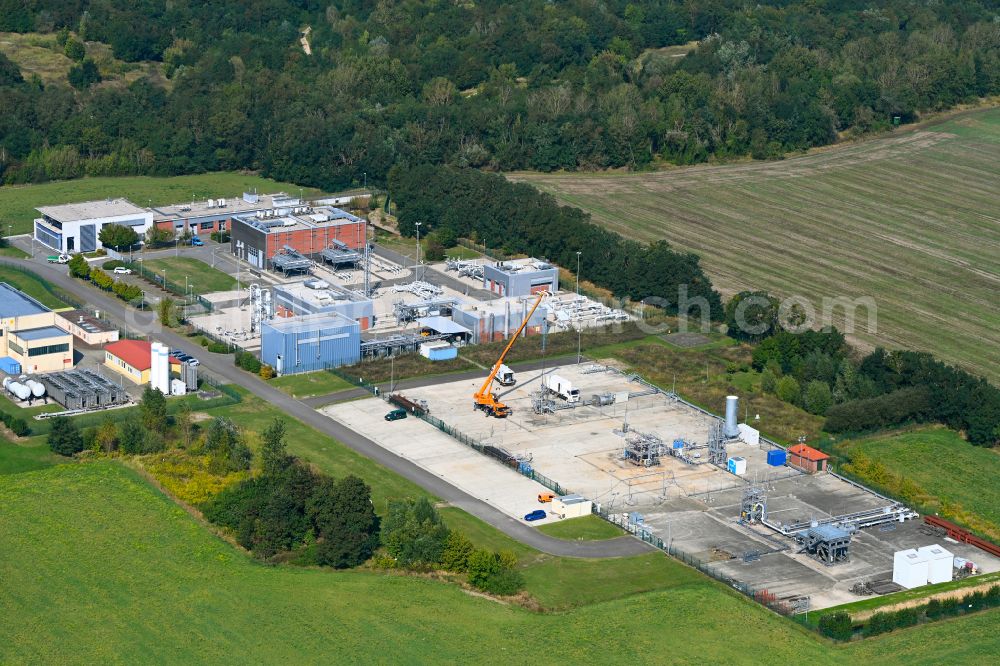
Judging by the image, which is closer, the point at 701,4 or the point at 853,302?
the point at 853,302

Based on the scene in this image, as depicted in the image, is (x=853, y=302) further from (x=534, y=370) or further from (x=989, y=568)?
(x=989, y=568)

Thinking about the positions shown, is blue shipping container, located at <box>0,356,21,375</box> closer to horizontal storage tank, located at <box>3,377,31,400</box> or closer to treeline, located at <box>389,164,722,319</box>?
horizontal storage tank, located at <box>3,377,31,400</box>

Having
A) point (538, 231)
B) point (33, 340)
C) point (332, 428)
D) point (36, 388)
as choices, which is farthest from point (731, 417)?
point (33, 340)

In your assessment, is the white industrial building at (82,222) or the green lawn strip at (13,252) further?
the white industrial building at (82,222)

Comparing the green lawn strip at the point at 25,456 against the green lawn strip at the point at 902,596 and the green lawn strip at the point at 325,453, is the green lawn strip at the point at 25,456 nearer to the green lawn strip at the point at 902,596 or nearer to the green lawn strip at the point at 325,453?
the green lawn strip at the point at 325,453

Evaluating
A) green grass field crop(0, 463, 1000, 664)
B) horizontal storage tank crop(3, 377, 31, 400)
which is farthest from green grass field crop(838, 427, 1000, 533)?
horizontal storage tank crop(3, 377, 31, 400)

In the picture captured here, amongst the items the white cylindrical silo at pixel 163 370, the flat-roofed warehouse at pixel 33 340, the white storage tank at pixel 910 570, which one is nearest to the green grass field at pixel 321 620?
the white storage tank at pixel 910 570

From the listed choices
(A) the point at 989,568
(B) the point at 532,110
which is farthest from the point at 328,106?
(A) the point at 989,568
